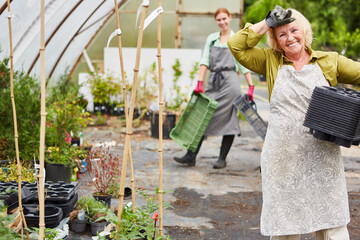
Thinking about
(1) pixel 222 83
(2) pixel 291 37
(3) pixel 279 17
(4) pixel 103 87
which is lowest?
(4) pixel 103 87

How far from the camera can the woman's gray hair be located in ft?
9.30

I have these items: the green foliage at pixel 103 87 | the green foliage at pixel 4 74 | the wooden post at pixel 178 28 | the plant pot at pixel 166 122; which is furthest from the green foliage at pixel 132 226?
the wooden post at pixel 178 28

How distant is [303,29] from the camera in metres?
2.84

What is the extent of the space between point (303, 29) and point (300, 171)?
819mm

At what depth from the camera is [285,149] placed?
285cm

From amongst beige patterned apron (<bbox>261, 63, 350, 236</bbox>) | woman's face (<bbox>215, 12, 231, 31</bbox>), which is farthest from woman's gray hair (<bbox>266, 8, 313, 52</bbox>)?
woman's face (<bbox>215, 12, 231, 31</bbox>)

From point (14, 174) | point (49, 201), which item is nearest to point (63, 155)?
point (14, 174)

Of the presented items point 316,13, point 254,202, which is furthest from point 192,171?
point 316,13

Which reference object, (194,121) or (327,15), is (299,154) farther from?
(327,15)

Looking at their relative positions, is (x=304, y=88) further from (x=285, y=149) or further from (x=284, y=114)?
(x=285, y=149)

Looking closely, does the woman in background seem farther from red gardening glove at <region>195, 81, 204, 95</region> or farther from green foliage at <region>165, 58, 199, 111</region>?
green foliage at <region>165, 58, 199, 111</region>

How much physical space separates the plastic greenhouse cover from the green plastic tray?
2244 millimetres

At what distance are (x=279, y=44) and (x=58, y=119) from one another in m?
2.95

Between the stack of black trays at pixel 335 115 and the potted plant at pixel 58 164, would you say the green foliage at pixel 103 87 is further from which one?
the stack of black trays at pixel 335 115
